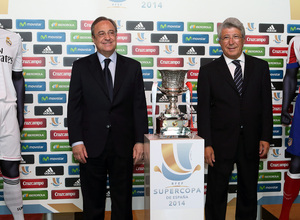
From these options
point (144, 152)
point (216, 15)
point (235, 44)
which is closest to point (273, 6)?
point (216, 15)

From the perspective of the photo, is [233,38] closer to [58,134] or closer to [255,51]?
[255,51]

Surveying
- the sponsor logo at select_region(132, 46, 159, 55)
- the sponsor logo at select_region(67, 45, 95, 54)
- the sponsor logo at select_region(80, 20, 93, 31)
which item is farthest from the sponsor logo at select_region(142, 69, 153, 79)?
the sponsor logo at select_region(80, 20, 93, 31)

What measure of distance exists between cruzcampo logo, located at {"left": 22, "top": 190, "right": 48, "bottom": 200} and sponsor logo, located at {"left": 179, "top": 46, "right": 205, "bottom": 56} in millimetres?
1965

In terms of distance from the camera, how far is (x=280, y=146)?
362 cm

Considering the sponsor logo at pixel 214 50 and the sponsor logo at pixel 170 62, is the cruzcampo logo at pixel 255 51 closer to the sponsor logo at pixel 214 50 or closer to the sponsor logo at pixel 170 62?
Result: the sponsor logo at pixel 214 50

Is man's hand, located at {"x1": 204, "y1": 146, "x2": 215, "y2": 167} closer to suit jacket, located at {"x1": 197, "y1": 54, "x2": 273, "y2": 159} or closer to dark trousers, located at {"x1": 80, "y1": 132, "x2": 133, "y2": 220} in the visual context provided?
suit jacket, located at {"x1": 197, "y1": 54, "x2": 273, "y2": 159}

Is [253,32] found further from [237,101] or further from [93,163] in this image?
[93,163]

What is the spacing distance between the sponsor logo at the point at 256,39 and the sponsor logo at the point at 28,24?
2.04 metres

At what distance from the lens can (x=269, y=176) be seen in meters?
3.63

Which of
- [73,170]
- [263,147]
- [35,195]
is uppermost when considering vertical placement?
[263,147]

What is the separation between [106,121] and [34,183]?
1.41 metres

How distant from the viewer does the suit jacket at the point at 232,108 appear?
2.61 m

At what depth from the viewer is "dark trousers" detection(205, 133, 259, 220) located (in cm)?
265

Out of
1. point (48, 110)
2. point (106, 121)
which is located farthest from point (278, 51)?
point (48, 110)
